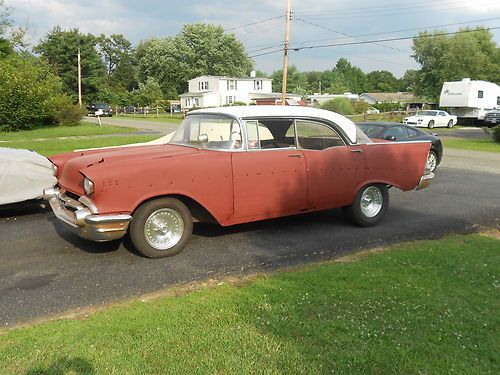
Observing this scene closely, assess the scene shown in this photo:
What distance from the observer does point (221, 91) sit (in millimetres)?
69562

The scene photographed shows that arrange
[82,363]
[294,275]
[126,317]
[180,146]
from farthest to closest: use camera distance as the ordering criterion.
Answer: [180,146] → [294,275] → [126,317] → [82,363]

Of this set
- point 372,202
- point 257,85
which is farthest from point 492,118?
point 257,85

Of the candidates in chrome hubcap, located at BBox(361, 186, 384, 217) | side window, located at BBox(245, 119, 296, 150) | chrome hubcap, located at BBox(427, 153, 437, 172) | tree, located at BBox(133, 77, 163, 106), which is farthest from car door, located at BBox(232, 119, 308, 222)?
tree, located at BBox(133, 77, 163, 106)

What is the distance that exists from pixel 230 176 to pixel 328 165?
1.48m

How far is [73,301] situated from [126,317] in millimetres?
763

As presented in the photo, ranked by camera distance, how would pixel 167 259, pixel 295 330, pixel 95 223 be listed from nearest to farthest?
pixel 295 330 < pixel 95 223 < pixel 167 259

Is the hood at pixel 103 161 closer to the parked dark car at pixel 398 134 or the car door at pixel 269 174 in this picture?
the car door at pixel 269 174

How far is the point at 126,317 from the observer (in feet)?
12.2

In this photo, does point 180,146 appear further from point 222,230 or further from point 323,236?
point 323,236

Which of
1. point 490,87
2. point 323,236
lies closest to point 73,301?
point 323,236

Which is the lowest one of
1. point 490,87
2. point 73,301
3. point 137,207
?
point 73,301

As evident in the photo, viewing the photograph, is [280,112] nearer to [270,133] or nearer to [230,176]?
[270,133]

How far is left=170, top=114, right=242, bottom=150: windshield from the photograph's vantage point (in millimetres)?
5777

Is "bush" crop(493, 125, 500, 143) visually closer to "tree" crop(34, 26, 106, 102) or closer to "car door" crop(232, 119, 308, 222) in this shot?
"car door" crop(232, 119, 308, 222)
